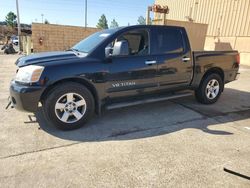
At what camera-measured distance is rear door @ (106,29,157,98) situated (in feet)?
14.6

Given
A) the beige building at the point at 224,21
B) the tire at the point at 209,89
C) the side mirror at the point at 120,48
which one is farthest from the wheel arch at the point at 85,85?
the beige building at the point at 224,21

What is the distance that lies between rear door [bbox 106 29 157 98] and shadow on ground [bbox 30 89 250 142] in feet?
1.82

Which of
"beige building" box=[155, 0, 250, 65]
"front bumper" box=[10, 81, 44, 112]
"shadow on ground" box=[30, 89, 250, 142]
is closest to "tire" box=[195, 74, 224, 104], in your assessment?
"shadow on ground" box=[30, 89, 250, 142]

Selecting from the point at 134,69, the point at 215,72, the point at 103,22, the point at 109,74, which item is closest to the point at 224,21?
the point at 215,72

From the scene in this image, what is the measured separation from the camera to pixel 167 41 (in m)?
5.16

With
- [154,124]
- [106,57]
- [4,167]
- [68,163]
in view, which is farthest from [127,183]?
[106,57]

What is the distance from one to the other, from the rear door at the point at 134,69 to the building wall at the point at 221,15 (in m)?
14.2

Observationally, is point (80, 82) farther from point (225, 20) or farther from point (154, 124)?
point (225, 20)

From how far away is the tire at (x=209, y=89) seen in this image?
586cm

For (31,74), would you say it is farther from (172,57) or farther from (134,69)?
(172,57)

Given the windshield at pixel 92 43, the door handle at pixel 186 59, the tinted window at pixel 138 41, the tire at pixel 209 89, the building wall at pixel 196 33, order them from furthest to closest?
1. the building wall at pixel 196 33
2. the tire at pixel 209 89
3. the door handle at pixel 186 59
4. the tinted window at pixel 138 41
5. the windshield at pixel 92 43

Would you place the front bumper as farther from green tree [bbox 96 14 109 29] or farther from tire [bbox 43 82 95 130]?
green tree [bbox 96 14 109 29]

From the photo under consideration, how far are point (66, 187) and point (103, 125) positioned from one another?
6.16ft

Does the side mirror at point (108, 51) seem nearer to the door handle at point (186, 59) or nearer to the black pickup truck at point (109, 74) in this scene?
the black pickup truck at point (109, 74)
